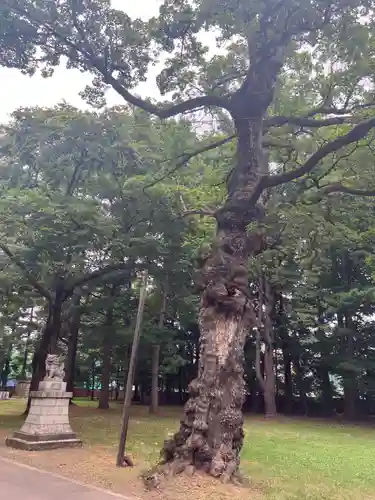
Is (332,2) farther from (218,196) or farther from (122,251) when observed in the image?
(122,251)

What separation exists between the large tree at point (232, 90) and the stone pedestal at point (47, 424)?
3.75 meters

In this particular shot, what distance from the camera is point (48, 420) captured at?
9.32 meters

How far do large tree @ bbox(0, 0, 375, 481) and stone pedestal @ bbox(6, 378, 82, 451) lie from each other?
12.3 feet

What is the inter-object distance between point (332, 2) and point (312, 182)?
2.65 metres

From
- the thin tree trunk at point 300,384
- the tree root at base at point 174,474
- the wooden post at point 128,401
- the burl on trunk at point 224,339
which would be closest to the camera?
the tree root at base at point 174,474

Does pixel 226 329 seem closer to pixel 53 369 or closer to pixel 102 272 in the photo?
pixel 53 369

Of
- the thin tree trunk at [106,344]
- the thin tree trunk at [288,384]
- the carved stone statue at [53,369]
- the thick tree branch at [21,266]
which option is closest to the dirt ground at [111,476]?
the carved stone statue at [53,369]

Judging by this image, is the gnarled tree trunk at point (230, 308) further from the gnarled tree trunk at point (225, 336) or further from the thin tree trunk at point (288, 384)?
the thin tree trunk at point (288, 384)

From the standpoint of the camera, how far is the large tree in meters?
6.37

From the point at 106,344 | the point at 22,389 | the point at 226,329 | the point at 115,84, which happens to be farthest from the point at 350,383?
the point at 22,389

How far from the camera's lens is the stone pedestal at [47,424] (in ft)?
29.2

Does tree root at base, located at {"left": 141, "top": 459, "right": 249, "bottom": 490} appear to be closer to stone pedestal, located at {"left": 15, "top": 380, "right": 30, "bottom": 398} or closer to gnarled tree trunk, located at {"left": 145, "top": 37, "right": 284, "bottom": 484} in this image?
gnarled tree trunk, located at {"left": 145, "top": 37, "right": 284, "bottom": 484}

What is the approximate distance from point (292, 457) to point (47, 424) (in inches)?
208

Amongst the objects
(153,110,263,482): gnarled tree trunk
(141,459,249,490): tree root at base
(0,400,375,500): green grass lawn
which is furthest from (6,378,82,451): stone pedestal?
(153,110,263,482): gnarled tree trunk
